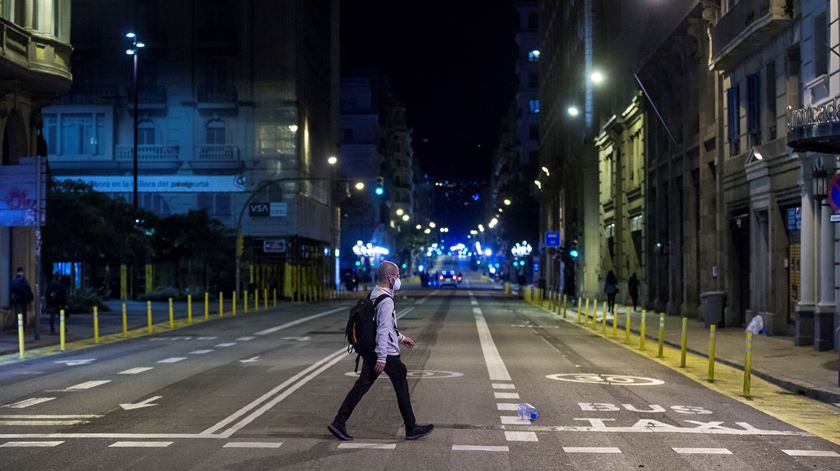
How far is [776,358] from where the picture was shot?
70.9ft

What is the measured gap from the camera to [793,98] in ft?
87.2

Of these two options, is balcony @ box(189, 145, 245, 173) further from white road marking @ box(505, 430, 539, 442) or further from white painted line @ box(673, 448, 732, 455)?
white painted line @ box(673, 448, 732, 455)

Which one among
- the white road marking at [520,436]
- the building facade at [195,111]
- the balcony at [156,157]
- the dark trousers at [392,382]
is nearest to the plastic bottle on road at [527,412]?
the white road marking at [520,436]

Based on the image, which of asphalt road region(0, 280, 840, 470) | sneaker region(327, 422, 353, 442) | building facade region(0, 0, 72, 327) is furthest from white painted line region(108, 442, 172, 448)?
building facade region(0, 0, 72, 327)

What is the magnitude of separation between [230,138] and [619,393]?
2180 inches

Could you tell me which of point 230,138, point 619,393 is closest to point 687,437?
point 619,393

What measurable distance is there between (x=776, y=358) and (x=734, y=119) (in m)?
12.1

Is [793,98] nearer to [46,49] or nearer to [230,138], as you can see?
[46,49]

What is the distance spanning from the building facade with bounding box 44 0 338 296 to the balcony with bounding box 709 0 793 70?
38322 millimetres

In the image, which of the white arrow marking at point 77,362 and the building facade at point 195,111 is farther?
the building facade at point 195,111

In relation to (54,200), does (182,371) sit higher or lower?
lower

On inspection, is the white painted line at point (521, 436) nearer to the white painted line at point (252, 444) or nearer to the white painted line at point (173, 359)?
the white painted line at point (252, 444)

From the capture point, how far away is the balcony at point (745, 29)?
26.6 m

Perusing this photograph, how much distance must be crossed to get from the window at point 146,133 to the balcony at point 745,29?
1726 inches
